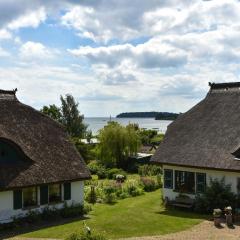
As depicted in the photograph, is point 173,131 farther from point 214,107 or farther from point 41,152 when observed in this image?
point 41,152

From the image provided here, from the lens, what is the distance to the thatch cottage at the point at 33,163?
82.7ft

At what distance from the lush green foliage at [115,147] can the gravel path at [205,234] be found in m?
29.4

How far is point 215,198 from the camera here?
27297 millimetres

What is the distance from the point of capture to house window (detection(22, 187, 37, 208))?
26.0 metres

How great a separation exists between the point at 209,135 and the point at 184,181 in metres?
3.39

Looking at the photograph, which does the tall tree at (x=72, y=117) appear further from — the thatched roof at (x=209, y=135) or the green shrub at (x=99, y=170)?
the thatched roof at (x=209, y=135)

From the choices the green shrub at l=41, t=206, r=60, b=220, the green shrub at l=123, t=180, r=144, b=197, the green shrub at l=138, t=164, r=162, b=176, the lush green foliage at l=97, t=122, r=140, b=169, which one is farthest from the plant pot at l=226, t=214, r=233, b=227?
the lush green foliage at l=97, t=122, r=140, b=169

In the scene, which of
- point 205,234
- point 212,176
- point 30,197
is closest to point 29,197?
point 30,197

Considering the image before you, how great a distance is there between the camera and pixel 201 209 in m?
28.1

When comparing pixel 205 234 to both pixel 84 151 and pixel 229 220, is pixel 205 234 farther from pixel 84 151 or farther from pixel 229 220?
pixel 84 151

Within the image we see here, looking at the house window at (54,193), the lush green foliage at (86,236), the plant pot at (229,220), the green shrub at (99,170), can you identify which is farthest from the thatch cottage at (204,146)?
the green shrub at (99,170)

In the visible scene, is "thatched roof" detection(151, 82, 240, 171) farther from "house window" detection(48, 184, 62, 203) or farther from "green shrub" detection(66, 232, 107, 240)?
"green shrub" detection(66, 232, 107, 240)

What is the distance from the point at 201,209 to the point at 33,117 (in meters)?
11.9

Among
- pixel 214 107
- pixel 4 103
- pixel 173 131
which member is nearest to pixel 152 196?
pixel 173 131
